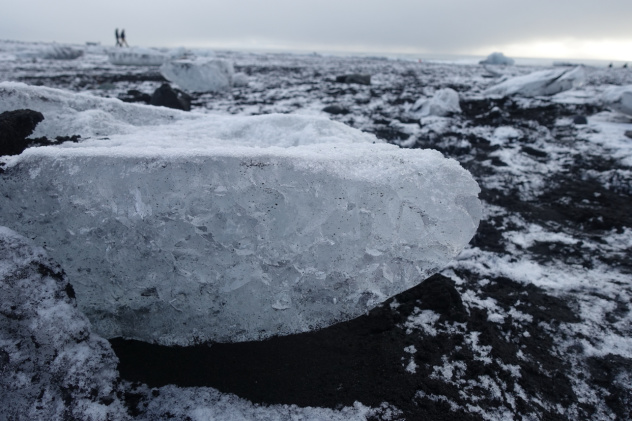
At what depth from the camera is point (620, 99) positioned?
5641 mm

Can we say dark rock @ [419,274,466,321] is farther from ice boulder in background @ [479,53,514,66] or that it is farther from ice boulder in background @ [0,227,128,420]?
ice boulder in background @ [479,53,514,66]

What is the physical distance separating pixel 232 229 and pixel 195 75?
8.56 metres

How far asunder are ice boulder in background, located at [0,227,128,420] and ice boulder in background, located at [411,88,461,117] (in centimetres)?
603

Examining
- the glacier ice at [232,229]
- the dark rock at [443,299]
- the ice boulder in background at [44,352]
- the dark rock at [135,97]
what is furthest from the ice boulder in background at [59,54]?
the dark rock at [443,299]

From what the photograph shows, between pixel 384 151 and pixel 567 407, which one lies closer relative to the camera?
pixel 567 407

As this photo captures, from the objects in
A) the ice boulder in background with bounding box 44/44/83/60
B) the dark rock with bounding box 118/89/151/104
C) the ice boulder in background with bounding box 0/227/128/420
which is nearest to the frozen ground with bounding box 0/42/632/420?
the ice boulder in background with bounding box 0/227/128/420

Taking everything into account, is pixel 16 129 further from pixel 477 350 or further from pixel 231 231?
pixel 477 350

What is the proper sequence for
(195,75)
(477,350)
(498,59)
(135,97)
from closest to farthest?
(477,350)
(135,97)
(195,75)
(498,59)

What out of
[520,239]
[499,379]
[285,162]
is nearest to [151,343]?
[285,162]

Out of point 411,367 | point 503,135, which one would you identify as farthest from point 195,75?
point 411,367

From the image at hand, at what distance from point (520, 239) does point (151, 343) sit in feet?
8.90

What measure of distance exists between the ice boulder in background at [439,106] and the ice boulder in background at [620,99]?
2411 mm

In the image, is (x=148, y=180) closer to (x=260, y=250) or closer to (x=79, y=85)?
(x=260, y=250)

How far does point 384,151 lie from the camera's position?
5.84 ft
